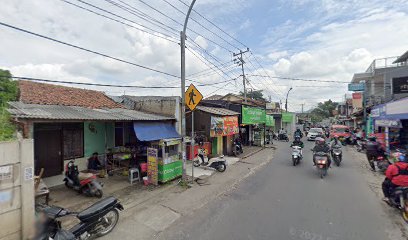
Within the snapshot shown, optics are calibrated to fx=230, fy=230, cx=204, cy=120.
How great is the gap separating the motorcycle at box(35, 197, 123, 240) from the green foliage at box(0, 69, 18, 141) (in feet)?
6.12

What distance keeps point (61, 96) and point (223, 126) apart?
29.5 feet

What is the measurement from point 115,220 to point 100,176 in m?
5.13

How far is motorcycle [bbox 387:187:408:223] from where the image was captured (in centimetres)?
593

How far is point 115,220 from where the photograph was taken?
5719mm

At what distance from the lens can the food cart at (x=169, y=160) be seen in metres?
9.12

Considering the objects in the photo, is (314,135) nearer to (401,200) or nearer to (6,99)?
(401,200)

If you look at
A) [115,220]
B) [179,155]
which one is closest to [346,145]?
[179,155]

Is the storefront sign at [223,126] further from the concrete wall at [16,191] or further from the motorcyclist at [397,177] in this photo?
the concrete wall at [16,191]

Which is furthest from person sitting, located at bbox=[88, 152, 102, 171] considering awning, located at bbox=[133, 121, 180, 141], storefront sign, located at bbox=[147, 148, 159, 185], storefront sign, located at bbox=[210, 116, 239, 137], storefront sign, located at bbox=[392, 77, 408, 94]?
storefront sign, located at bbox=[392, 77, 408, 94]

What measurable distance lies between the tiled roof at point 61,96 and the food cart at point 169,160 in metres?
4.65

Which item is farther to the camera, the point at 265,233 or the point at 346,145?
the point at 346,145

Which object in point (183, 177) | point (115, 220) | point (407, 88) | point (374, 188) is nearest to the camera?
point (115, 220)

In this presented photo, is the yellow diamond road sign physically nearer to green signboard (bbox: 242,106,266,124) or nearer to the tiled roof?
the tiled roof

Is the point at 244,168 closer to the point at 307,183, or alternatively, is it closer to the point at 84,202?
the point at 307,183
